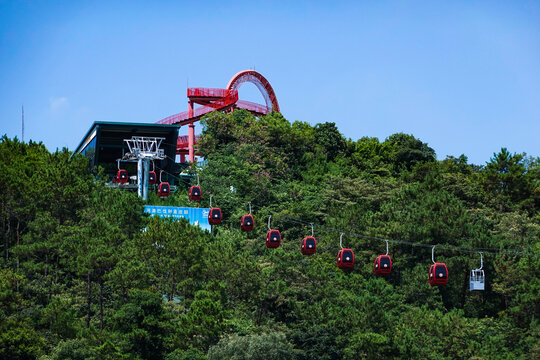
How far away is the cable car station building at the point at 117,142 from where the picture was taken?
50406 mm

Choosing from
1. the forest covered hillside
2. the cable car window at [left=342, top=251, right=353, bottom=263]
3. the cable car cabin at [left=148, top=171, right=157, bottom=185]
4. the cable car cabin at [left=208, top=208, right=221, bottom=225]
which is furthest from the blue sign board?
the cable car window at [left=342, top=251, right=353, bottom=263]

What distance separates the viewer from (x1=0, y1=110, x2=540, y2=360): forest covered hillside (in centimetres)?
3197

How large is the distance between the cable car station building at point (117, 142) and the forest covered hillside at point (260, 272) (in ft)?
12.3

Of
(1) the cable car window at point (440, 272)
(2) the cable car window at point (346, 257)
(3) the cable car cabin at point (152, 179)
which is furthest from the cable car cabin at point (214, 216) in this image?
(1) the cable car window at point (440, 272)

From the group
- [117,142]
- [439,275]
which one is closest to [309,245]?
[439,275]

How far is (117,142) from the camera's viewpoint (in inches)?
2031

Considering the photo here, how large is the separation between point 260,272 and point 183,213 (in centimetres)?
766

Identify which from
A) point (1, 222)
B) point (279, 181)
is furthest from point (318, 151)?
point (1, 222)

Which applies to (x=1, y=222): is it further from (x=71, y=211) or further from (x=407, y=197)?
(x=407, y=197)

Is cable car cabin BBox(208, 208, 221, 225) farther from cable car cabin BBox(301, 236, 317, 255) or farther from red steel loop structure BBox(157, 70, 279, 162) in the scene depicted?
red steel loop structure BBox(157, 70, 279, 162)

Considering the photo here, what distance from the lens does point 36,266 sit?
36406 mm

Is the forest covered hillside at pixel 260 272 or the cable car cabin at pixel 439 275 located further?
the forest covered hillside at pixel 260 272

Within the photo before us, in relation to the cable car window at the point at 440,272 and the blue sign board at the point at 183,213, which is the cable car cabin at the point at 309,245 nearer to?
the cable car window at the point at 440,272

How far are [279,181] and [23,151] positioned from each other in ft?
54.2
